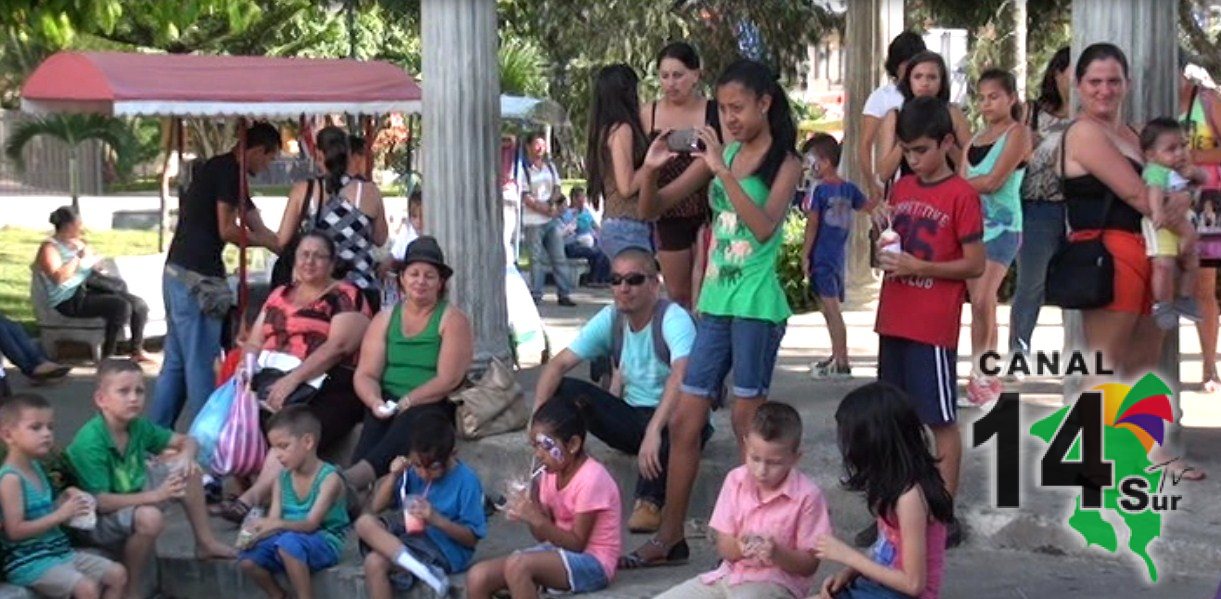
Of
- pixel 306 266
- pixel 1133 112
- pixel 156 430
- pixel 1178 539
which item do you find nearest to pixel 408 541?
pixel 156 430

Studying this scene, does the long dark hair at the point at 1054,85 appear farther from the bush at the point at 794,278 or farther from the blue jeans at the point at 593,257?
the blue jeans at the point at 593,257

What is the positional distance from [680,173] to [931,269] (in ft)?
5.22

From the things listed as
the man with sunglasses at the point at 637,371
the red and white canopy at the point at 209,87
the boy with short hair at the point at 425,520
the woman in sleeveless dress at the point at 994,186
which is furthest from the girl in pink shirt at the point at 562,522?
the red and white canopy at the point at 209,87

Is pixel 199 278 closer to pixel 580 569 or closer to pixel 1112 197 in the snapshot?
pixel 580 569

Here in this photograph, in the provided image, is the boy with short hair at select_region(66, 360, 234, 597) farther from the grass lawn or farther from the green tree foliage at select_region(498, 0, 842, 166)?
the green tree foliage at select_region(498, 0, 842, 166)

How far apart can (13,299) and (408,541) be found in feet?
40.9

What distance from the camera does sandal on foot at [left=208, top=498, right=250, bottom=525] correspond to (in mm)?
8242

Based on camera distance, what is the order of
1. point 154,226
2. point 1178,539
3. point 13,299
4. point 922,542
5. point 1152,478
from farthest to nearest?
point 154,226, point 13,299, point 1152,478, point 1178,539, point 922,542

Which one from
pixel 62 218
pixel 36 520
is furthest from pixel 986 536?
pixel 62 218

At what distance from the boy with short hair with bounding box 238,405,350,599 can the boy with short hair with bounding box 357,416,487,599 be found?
26 centimetres

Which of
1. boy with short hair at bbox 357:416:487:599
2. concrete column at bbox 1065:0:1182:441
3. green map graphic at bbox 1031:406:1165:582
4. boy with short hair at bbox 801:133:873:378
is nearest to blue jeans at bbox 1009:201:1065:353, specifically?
boy with short hair at bbox 801:133:873:378

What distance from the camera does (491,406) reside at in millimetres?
8516

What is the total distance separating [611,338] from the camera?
7824 mm

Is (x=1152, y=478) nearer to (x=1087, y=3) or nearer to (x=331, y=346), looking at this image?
(x=1087, y=3)
